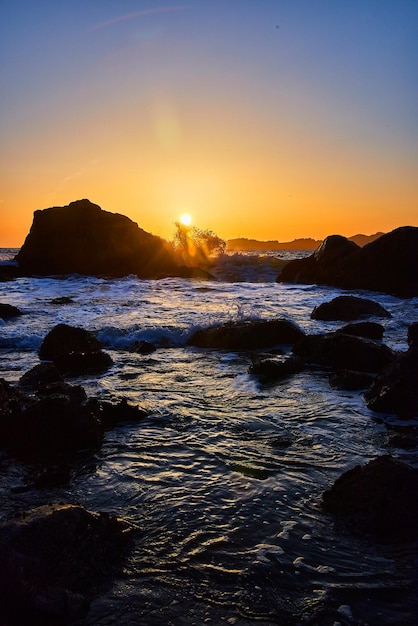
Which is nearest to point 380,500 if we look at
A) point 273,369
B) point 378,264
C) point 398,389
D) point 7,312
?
point 398,389

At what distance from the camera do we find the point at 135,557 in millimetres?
3082

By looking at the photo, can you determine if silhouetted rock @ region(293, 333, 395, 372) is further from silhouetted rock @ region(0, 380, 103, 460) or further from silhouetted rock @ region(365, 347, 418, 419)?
silhouetted rock @ region(0, 380, 103, 460)

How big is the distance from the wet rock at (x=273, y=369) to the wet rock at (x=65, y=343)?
12.4 feet

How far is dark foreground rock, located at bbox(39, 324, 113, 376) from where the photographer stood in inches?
343

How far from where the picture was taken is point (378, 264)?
2422 centimetres

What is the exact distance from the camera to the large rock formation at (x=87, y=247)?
3850 centimetres

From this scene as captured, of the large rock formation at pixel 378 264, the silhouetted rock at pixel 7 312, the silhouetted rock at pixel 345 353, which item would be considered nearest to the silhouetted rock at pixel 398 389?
the silhouetted rock at pixel 345 353

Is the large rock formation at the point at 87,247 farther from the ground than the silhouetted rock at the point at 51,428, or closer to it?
farther from the ground

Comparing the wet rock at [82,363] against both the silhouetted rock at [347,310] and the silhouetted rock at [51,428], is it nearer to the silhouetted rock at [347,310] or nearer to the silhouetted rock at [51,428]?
the silhouetted rock at [51,428]

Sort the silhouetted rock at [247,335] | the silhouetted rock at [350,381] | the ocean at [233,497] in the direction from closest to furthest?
the ocean at [233,497] → the silhouetted rock at [350,381] → the silhouetted rock at [247,335]

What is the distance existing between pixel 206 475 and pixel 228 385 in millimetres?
3313

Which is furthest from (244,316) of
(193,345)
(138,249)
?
(138,249)

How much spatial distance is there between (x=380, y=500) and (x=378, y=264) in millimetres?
22333

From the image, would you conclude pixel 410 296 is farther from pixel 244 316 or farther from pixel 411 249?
pixel 244 316
